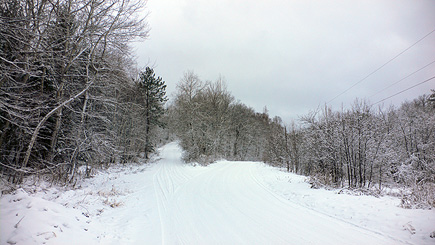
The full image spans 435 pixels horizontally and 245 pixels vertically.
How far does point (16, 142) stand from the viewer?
703cm

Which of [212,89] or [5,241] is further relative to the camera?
[212,89]

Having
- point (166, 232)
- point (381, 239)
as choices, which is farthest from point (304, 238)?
point (166, 232)

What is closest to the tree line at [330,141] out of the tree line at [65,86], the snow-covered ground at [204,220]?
the snow-covered ground at [204,220]

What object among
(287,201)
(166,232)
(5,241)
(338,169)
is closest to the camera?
(5,241)

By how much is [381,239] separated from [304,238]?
1653 mm

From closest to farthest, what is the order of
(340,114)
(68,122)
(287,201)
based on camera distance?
(287,201) < (68,122) < (340,114)

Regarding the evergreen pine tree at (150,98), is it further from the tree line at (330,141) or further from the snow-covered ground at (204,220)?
the snow-covered ground at (204,220)

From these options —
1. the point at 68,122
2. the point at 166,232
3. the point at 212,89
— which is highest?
the point at 212,89

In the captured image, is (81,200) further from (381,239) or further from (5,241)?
(381,239)

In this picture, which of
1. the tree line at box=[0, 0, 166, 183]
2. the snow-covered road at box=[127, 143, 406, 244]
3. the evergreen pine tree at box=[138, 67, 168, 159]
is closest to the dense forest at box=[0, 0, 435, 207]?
the tree line at box=[0, 0, 166, 183]

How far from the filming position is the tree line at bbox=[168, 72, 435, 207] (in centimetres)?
951

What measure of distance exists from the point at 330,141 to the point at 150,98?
777 inches

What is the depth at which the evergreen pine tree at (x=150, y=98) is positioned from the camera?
72.7 ft

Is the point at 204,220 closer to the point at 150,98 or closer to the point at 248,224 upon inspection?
the point at 248,224
